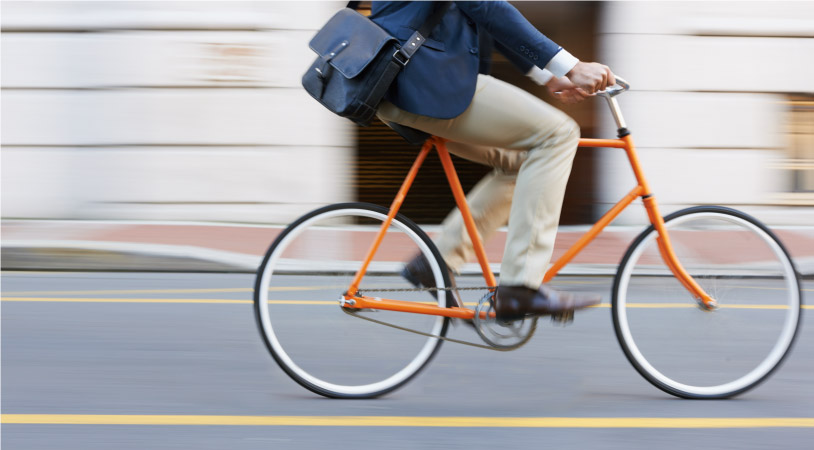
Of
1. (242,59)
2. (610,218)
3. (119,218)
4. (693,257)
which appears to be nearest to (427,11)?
(610,218)

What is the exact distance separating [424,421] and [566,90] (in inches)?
49.4

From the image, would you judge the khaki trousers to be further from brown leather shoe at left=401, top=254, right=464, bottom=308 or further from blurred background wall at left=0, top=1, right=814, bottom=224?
blurred background wall at left=0, top=1, right=814, bottom=224

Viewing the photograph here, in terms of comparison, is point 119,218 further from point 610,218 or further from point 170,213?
point 610,218

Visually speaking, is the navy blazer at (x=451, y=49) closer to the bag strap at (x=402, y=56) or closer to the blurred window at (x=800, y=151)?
the bag strap at (x=402, y=56)

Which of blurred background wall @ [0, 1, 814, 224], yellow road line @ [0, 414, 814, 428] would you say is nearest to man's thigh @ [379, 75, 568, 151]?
yellow road line @ [0, 414, 814, 428]

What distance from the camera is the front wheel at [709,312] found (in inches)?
131

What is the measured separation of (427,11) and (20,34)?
6.42 meters

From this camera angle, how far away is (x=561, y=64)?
3016 mm

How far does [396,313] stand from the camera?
332 cm

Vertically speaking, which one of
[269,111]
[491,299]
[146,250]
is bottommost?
[146,250]

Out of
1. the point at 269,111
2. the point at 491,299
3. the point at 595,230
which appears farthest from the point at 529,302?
the point at 269,111

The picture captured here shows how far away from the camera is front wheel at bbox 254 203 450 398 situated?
10.7 ft

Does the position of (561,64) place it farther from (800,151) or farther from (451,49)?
(800,151)

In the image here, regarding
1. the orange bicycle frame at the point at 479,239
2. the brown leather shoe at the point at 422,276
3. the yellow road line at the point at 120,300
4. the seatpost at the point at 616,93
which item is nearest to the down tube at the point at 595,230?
the orange bicycle frame at the point at 479,239
